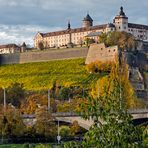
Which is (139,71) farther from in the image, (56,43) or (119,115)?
(119,115)

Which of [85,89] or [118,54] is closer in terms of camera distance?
[85,89]

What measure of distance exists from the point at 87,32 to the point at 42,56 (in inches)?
990

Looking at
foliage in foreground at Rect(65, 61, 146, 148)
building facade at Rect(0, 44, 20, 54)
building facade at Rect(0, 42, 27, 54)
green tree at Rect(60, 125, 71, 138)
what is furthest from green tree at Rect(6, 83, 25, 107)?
foliage in foreground at Rect(65, 61, 146, 148)

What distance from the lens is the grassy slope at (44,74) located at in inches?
3391

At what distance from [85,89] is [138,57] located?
15.5 meters

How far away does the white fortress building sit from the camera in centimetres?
11619

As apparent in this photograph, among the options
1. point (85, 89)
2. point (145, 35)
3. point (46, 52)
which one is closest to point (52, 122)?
point (85, 89)

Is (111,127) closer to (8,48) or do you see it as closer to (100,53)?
(100,53)

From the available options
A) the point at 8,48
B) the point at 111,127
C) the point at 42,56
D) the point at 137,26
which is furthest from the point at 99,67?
the point at 111,127

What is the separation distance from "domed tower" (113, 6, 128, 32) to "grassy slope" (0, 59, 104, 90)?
2254 cm

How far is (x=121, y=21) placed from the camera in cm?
11712

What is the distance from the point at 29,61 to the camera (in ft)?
336

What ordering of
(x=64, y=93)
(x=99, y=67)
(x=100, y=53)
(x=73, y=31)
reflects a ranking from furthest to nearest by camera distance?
(x=73, y=31), (x=100, y=53), (x=99, y=67), (x=64, y=93)

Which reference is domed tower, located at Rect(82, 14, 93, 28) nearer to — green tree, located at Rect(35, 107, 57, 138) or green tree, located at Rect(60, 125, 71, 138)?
green tree, located at Rect(35, 107, 57, 138)
